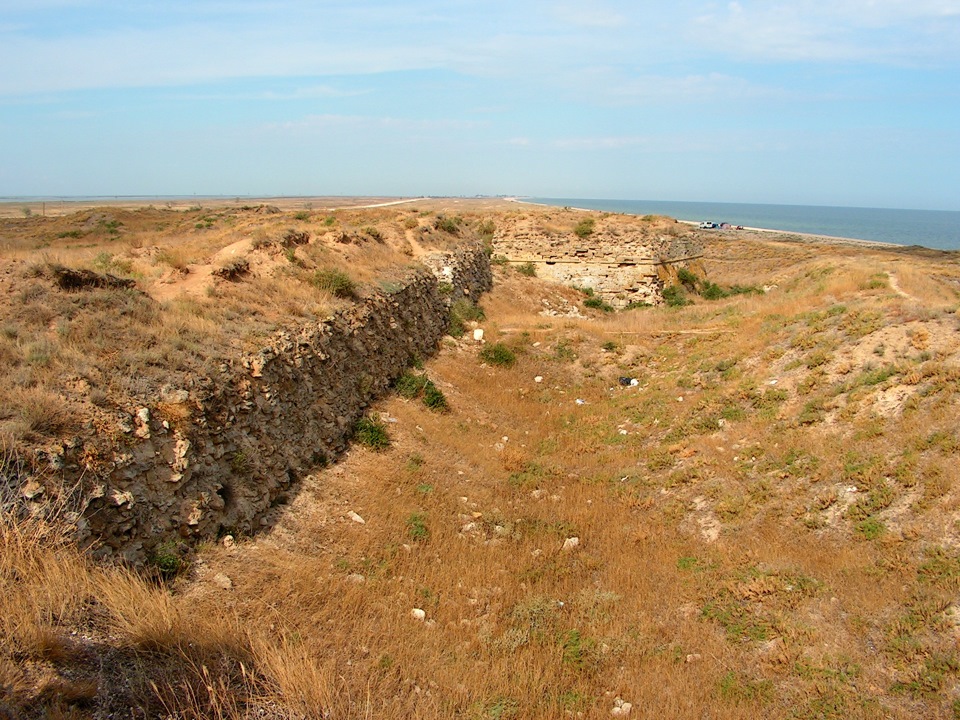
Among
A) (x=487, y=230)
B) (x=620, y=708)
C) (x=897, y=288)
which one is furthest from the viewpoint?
(x=487, y=230)

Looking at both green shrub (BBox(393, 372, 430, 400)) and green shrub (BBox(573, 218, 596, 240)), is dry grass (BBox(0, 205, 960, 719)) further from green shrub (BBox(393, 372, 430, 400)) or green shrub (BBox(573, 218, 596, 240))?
green shrub (BBox(573, 218, 596, 240))

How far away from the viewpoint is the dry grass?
15.6 ft

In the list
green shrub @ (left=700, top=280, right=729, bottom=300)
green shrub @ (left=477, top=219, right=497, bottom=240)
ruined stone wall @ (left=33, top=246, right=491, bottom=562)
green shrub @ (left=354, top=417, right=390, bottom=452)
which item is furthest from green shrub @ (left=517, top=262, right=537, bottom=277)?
green shrub @ (left=354, top=417, right=390, bottom=452)

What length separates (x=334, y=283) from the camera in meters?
13.2

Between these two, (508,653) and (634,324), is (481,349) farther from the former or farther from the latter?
(508,653)

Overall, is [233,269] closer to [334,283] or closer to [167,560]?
[334,283]

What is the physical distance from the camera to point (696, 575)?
782cm

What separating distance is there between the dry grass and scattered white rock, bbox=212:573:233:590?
3cm

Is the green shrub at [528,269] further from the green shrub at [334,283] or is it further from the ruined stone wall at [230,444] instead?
the ruined stone wall at [230,444]

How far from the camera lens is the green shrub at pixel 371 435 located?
10.7 meters

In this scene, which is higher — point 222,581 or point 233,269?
point 233,269

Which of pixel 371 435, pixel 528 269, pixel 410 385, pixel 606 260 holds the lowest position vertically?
pixel 371 435

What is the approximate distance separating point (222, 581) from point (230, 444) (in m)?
2.03

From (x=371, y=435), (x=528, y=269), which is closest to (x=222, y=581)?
(x=371, y=435)
